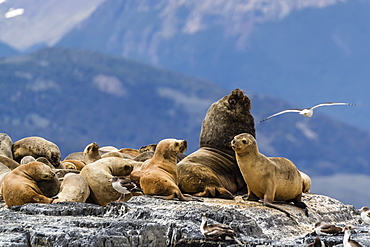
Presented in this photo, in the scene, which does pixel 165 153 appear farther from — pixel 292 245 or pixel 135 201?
pixel 292 245

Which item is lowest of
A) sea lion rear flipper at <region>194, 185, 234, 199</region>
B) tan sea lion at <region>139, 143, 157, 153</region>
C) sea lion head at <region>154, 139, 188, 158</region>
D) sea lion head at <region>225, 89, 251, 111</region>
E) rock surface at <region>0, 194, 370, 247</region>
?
rock surface at <region>0, 194, 370, 247</region>

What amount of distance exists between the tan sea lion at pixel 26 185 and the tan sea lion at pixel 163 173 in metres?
1.52

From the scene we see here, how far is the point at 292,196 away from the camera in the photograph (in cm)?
1099

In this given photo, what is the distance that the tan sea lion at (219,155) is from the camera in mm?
11430

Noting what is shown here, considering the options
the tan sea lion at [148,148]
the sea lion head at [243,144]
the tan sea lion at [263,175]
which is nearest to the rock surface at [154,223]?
the tan sea lion at [263,175]

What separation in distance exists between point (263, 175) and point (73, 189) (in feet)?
10.5

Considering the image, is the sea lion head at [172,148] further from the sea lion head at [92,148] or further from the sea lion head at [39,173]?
the sea lion head at [92,148]

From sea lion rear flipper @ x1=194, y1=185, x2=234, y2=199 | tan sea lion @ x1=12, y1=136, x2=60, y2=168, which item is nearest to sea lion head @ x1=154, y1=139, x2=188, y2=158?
sea lion rear flipper @ x1=194, y1=185, x2=234, y2=199

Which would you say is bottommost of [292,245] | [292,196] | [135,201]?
[292,245]

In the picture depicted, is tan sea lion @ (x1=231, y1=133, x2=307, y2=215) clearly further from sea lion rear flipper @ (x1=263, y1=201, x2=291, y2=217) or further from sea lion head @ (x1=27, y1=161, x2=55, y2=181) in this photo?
sea lion head @ (x1=27, y1=161, x2=55, y2=181)

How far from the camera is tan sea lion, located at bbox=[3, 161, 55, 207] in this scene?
413 inches

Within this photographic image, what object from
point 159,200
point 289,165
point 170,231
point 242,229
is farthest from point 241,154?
point 170,231

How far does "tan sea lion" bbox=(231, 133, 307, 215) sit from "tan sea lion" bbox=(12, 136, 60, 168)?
6.31 m

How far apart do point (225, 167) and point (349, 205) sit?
2395 mm
